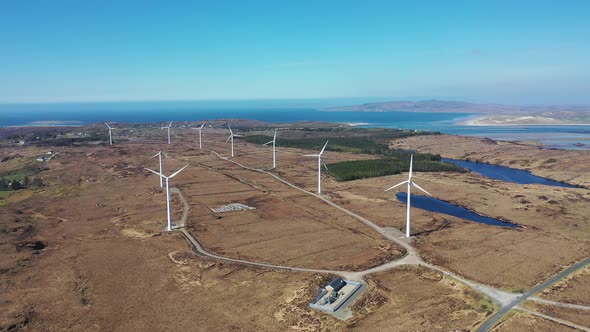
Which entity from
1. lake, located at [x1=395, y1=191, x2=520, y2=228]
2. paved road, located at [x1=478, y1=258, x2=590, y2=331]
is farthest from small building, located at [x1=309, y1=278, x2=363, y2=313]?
lake, located at [x1=395, y1=191, x2=520, y2=228]

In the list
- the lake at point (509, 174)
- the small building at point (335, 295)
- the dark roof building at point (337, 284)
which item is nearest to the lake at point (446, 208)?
the small building at point (335, 295)

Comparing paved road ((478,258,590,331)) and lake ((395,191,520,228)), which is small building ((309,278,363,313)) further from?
lake ((395,191,520,228))

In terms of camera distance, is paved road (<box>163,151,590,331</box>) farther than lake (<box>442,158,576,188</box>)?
No

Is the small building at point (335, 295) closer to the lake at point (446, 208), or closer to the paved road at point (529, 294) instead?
the paved road at point (529, 294)

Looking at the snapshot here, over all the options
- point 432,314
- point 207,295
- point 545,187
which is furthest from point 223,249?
point 545,187

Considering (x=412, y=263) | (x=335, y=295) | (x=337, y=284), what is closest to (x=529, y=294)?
(x=412, y=263)

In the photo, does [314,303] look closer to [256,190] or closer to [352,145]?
[256,190]

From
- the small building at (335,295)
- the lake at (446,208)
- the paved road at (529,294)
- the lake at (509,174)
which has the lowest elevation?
the lake at (509,174)
